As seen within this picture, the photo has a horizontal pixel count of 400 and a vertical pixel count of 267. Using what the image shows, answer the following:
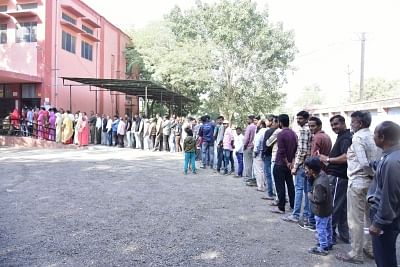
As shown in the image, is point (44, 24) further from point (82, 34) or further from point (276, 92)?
point (276, 92)

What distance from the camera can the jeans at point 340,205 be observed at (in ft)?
16.8

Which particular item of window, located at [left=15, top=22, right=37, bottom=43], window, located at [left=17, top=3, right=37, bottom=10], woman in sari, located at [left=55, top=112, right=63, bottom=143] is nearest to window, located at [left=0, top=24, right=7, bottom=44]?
window, located at [left=15, top=22, right=37, bottom=43]

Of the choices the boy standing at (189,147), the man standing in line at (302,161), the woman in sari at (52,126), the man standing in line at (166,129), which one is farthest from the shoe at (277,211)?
the woman in sari at (52,126)

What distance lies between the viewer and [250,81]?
2712 centimetres

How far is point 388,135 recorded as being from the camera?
325 cm

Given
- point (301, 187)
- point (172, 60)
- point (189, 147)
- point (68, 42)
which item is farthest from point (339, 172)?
point (172, 60)

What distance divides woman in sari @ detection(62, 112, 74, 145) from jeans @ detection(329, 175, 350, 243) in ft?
49.2

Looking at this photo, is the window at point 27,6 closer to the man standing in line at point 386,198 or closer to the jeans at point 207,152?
the jeans at point 207,152

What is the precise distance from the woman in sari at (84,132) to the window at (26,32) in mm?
7235

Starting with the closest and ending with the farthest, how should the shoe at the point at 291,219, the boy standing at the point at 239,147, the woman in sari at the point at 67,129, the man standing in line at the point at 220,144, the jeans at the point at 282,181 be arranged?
the shoe at the point at 291,219 < the jeans at the point at 282,181 < the boy standing at the point at 239,147 < the man standing in line at the point at 220,144 < the woman in sari at the point at 67,129

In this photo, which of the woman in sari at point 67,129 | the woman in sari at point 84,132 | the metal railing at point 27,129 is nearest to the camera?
the woman in sari at point 84,132

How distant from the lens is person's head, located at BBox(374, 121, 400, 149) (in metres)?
3.23

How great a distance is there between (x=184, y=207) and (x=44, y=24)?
17997mm

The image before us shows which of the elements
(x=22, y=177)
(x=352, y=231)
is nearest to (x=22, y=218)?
(x=22, y=177)
